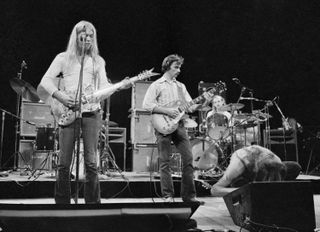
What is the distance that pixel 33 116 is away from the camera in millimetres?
8812

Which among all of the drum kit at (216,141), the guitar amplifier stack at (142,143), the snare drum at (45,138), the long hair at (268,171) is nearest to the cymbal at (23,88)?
the snare drum at (45,138)

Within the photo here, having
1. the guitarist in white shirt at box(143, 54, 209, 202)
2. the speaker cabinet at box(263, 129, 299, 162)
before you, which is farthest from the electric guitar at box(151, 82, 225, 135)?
the speaker cabinet at box(263, 129, 299, 162)

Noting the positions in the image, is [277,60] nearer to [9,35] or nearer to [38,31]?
[38,31]

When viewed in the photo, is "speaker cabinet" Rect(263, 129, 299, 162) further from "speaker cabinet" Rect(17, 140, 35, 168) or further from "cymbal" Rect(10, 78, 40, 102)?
Result: "speaker cabinet" Rect(17, 140, 35, 168)

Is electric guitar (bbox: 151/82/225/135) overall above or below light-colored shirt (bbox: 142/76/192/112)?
below

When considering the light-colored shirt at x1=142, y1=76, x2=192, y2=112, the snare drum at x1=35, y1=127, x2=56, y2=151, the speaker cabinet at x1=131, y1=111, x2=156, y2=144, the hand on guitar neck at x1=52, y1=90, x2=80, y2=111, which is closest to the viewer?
the hand on guitar neck at x1=52, y1=90, x2=80, y2=111

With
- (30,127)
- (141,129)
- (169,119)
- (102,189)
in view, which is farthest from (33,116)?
(169,119)

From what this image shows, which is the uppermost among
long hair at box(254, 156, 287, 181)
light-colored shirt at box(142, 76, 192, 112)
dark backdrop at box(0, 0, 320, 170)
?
dark backdrop at box(0, 0, 320, 170)

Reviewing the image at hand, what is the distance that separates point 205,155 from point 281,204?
13.9 ft

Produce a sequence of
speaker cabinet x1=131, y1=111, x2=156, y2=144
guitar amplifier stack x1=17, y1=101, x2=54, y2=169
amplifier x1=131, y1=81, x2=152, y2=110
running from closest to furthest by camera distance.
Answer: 1. speaker cabinet x1=131, y1=111, x2=156, y2=144
2. amplifier x1=131, y1=81, x2=152, y2=110
3. guitar amplifier stack x1=17, y1=101, x2=54, y2=169

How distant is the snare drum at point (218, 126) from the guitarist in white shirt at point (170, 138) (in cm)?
245

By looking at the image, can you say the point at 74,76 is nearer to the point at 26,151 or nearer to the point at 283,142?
the point at 26,151

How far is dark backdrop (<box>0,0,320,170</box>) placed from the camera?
954 cm

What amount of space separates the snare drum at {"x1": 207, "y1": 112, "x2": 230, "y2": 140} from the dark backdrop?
317 centimetres
